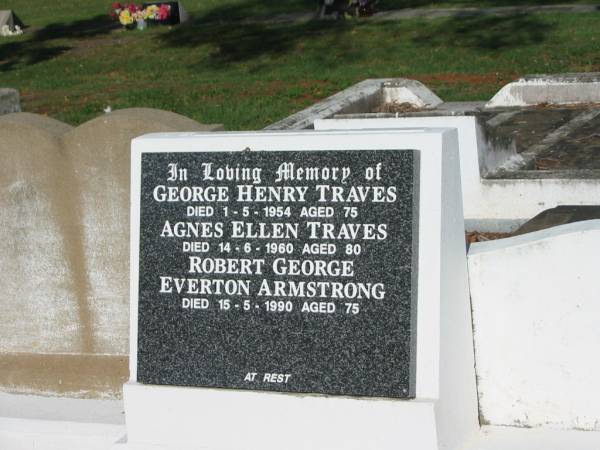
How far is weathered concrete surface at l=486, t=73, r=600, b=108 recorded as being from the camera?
38.7ft

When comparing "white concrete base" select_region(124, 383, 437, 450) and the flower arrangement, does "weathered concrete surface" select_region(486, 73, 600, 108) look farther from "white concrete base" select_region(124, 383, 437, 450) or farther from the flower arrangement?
the flower arrangement

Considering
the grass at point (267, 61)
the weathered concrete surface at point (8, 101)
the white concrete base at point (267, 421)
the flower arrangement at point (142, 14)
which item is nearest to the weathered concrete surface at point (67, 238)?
the white concrete base at point (267, 421)

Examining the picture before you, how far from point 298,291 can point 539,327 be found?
45.3 inches

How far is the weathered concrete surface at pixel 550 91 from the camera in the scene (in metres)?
11.8

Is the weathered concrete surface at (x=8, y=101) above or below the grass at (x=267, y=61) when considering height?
below

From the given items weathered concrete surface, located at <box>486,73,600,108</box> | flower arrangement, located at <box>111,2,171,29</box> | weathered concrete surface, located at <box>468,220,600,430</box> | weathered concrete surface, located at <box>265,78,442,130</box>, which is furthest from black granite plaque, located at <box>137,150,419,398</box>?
flower arrangement, located at <box>111,2,171,29</box>

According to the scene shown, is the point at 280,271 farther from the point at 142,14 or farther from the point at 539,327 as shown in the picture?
the point at 142,14

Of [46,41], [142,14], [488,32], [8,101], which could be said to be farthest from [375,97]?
[46,41]

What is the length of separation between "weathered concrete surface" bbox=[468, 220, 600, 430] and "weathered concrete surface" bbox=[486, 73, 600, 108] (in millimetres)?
7235

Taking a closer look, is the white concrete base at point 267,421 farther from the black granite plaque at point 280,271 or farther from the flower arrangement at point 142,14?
the flower arrangement at point 142,14

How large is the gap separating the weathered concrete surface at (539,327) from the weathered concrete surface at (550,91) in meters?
7.24

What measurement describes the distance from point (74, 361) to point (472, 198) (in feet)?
11.0

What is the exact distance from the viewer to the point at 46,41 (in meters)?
26.9

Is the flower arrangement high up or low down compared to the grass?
up
